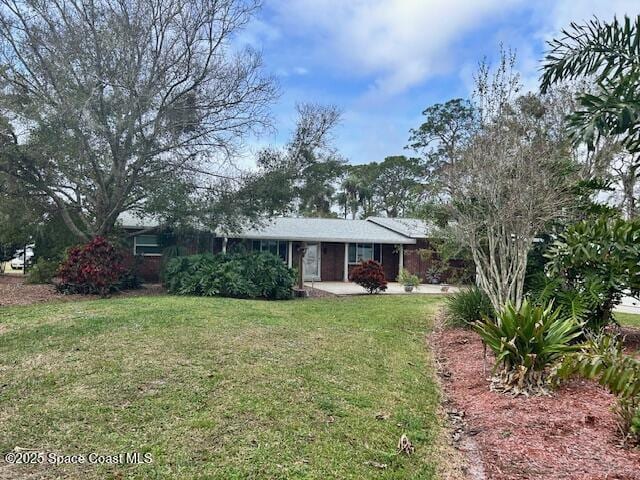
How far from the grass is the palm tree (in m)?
4.03

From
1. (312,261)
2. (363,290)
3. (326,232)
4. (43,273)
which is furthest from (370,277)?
(43,273)

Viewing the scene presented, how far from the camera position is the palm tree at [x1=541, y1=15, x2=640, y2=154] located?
5.84 metres

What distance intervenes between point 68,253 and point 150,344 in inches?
385

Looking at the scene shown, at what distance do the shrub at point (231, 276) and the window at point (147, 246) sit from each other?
4.61 meters

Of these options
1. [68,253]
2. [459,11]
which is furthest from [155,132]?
[459,11]

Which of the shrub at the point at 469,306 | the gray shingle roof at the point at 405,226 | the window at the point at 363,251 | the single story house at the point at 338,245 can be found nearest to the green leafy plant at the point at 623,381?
the shrub at the point at 469,306

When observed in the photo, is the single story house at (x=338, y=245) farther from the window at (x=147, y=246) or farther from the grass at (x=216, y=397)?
the grass at (x=216, y=397)

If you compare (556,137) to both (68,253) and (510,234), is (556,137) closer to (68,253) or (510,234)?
(510,234)

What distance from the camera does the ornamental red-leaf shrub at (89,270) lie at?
45.6ft

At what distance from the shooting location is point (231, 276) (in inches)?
583

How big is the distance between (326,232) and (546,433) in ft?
63.5

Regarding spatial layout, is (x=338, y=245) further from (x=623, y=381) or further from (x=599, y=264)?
(x=623, y=381)

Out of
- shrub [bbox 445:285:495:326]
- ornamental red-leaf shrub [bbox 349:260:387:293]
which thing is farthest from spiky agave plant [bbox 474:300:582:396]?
ornamental red-leaf shrub [bbox 349:260:387:293]

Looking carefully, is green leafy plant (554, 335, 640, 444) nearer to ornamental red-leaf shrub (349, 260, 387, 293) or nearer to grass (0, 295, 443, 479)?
grass (0, 295, 443, 479)
